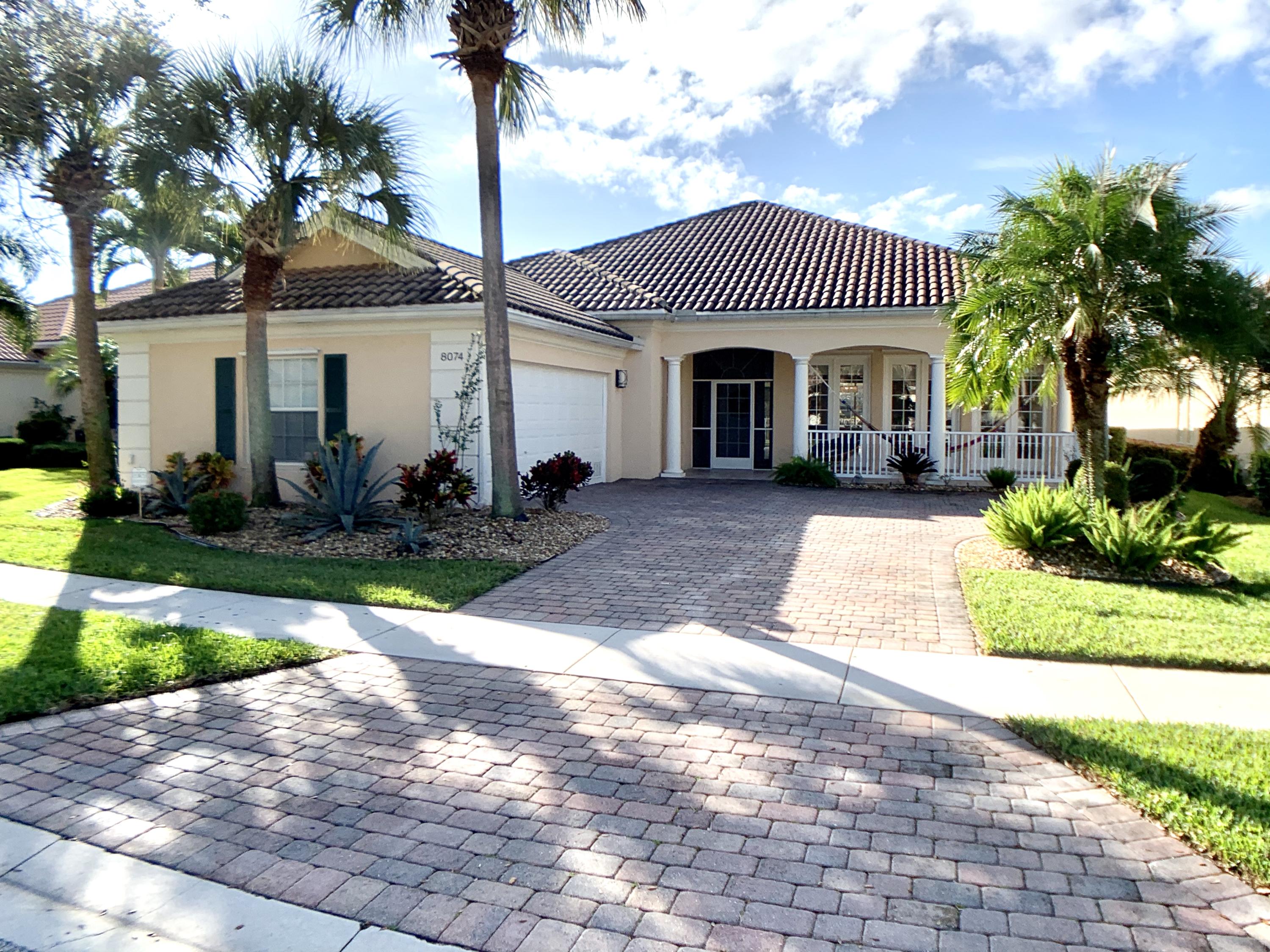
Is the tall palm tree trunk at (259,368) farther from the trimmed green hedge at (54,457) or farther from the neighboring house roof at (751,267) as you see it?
the trimmed green hedge at (54,457)

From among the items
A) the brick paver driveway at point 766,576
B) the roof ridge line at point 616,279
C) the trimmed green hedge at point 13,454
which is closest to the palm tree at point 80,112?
the brick paver driveway at point 766,576

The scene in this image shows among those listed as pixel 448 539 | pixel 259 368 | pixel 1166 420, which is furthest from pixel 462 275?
pixel 1166 420

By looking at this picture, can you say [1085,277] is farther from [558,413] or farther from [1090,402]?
[558,413]

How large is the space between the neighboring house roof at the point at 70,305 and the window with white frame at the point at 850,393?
20.8 m

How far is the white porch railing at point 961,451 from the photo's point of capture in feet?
58.4

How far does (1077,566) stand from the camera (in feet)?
31.7

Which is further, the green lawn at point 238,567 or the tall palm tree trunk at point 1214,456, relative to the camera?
the tall palm tree trunk at point 1214,456

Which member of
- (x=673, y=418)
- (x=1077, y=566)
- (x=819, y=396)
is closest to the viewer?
(x=1077, y=566)

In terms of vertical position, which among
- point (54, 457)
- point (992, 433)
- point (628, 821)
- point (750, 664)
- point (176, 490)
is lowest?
point (628, 821)

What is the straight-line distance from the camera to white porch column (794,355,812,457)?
18672mm

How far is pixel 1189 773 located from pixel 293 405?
13538 millimetres

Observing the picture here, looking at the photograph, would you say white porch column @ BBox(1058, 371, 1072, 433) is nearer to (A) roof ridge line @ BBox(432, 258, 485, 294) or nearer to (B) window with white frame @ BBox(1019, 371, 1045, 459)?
(B) window with white frame @ BBox(1019, 371, 1045, 459)

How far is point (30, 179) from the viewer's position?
43.1ft

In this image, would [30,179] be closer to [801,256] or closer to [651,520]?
[651,520]
